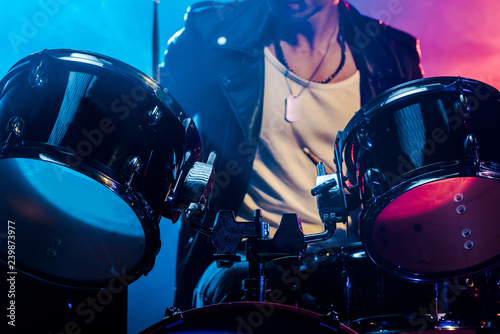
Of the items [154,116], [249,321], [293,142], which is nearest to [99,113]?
[154,116]

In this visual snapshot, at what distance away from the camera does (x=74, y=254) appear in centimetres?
116

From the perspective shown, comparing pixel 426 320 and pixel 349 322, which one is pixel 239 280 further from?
pixel 426 320

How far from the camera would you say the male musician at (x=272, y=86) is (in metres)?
1.82

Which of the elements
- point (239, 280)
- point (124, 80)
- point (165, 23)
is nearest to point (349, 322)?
point (239, 280)

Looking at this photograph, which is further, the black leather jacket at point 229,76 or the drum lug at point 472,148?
the black leather jacket at point 229,76

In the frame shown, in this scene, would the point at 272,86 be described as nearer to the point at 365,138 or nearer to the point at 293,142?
the point at 293,142

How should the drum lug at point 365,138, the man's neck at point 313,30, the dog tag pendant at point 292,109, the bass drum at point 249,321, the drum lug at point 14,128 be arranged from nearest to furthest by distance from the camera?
the bass drum at point 249,321 → the drum lug at point 14,128 → the drum lug at point 365,138 → the dog tag pendant at point 292,109 → the man's neck at point 313,30

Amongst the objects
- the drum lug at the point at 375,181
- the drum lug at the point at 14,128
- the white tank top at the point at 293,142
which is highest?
the white tank top at the point at 293,142

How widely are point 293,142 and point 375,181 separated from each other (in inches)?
36.6

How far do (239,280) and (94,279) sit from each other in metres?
0.39

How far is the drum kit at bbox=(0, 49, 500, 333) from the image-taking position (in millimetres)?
1027

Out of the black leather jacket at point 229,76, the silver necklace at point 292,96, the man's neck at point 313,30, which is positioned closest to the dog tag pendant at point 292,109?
the silver necklace at point 292,96

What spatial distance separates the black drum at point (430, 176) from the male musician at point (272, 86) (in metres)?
0.56

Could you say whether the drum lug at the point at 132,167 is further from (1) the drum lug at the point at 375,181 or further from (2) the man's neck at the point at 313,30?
(2) the man's neck at the point at 313,30
